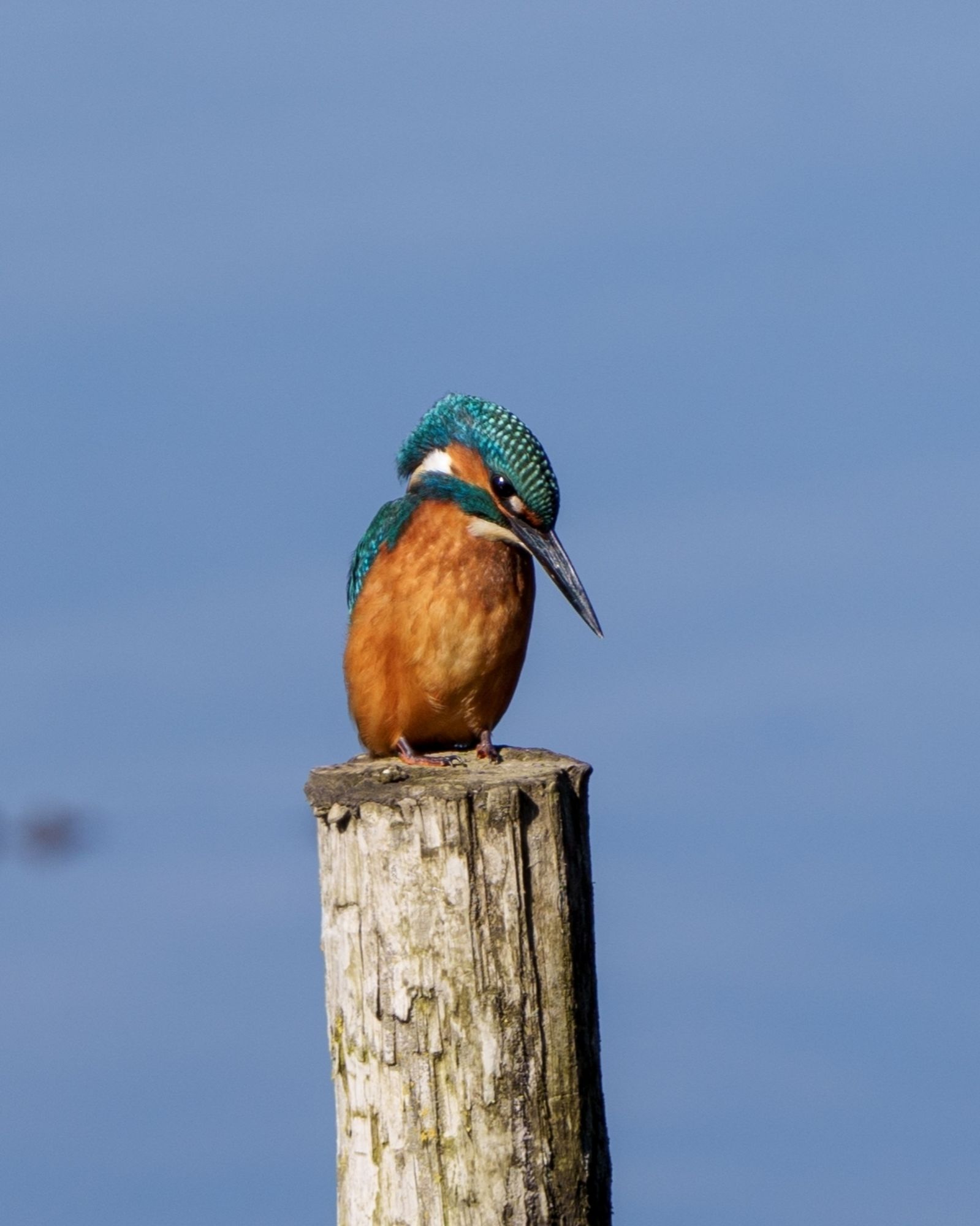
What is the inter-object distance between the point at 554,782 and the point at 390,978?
66 cm

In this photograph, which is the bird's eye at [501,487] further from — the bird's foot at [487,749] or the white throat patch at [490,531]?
the bird's foot at [487,749]

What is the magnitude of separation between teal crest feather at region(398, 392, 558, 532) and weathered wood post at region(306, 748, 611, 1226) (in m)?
1.35

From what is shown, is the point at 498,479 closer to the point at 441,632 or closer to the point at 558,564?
the point at 558,564

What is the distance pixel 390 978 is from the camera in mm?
4117

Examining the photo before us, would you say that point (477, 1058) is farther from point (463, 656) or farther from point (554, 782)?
point (463, 656)

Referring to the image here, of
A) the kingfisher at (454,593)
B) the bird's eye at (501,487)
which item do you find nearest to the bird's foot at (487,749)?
Result: the kingfisher at (454,593)

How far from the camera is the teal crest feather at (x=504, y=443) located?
5.38 m

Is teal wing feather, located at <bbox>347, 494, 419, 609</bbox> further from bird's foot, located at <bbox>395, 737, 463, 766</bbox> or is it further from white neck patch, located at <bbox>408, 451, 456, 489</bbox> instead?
bird's foot, located at <bbox>395, 737, 463, 766</bbox>

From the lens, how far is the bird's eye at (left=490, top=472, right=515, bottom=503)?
547 centimetres

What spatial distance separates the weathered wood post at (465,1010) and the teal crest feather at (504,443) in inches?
53.1

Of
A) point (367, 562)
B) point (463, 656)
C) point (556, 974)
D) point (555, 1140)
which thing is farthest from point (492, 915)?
point (367, 562)

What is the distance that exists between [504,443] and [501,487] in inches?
6.2

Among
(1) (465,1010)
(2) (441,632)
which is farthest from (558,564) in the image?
(1) (465,1010)

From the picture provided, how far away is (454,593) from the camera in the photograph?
18.4 ft
